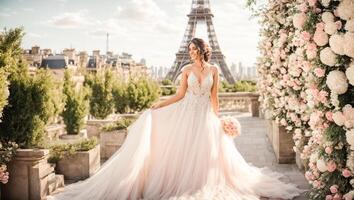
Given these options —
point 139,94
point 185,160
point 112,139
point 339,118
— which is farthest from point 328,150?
point 139,94

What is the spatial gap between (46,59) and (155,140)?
4727cm

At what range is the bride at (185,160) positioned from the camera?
5.09 metres

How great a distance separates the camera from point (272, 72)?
21.5ft

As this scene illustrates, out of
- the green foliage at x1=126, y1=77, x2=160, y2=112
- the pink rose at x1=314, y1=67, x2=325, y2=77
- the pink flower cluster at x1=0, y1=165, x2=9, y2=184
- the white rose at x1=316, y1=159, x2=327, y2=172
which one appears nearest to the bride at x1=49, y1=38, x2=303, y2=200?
the pink flower cluster at x1=0, y1=165, x2=9, y2=184

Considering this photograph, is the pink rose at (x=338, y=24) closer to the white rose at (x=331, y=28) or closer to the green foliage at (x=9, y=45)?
the white rose at (x=331, y=28)

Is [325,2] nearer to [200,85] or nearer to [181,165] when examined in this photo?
[200,85]

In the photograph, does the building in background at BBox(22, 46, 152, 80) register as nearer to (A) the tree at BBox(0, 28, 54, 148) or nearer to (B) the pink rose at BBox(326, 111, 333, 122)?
(A) the tree at BBox(0, 28, 54, 148)

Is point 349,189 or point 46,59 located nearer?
point 349,189

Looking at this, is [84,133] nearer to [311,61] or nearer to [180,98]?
[180,98]

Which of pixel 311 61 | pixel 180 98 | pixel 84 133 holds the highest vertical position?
pixel 311 61

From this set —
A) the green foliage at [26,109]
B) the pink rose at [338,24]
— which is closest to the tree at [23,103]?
the green foliage at [26,109]

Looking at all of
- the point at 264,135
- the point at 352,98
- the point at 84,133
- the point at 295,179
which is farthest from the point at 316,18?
the point at 84,133

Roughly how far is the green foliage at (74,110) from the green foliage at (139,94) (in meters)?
3.18

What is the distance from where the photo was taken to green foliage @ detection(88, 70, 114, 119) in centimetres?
A: 1518
